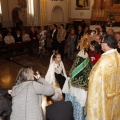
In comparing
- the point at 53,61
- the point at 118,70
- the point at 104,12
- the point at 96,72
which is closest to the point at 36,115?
the point at 96,72

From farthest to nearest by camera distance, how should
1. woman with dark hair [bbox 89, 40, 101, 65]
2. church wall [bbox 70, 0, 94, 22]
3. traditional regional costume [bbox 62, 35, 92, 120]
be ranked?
church wall [bbox 70, 0, 94, 22], woman with dark hair [bbox 89, 40, 101, 65], traditional regional costume [bbox 62, 35, 92, 120]

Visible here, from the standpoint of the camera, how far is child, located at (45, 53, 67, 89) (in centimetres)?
475

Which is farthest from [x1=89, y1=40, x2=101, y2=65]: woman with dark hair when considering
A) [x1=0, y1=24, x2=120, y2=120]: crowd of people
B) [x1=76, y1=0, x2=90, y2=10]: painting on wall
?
[x1=76, y1=0, x2=90, y2=10]: painting on wall

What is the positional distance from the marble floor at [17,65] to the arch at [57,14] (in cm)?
721

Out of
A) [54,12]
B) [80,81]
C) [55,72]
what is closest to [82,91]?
[80,81]

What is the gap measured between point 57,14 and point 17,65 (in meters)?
10.1

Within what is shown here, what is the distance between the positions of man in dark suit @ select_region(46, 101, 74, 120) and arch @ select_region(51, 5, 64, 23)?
14438 mm

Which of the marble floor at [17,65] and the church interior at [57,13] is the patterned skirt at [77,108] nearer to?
the marble floor at [17,65]

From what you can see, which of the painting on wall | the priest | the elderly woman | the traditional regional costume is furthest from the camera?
the painting on wall

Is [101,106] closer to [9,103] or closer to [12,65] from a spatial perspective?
[9,103]

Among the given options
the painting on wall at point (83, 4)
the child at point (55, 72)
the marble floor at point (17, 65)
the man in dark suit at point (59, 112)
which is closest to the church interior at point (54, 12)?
the painting on wall at point (83, 4)

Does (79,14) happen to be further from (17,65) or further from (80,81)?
(80,81)

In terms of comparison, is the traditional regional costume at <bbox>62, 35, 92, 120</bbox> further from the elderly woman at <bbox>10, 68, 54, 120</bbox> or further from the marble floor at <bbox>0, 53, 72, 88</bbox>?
the marble floor at <bbox>0, 53, 72, 88</bbox>

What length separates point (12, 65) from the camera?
890 centimetres
